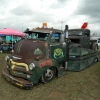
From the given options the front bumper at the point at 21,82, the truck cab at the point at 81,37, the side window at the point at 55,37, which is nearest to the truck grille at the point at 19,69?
the front bumper at the point at 21,82

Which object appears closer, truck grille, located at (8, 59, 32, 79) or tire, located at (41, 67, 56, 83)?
truck grille, located at (8, 59, 32, 79)

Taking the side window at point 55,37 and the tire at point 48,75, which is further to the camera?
the side window at point 55,37

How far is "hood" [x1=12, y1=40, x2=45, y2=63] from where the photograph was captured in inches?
199

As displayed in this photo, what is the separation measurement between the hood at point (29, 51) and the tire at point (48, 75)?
600 mm

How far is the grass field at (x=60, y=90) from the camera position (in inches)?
170

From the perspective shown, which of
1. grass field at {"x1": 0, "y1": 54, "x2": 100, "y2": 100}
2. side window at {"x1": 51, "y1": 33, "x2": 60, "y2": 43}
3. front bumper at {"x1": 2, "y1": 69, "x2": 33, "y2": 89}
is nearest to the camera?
grass field at {"x1": 0, "y1": 54, "x2": 100, "y2": 100}

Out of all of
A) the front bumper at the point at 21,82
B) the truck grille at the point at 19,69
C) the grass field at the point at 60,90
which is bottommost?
the grass field at the point at 60,90

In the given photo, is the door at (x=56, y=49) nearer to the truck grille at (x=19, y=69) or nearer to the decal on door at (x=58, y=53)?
the decal on door at (x=58, y=53)

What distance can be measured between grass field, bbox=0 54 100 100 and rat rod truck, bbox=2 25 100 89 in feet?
0.75

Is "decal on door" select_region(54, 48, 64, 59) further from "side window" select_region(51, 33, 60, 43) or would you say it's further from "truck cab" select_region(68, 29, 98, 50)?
"truck cab" select_region(68, 29, 98, 50)

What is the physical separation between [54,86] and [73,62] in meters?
2.11

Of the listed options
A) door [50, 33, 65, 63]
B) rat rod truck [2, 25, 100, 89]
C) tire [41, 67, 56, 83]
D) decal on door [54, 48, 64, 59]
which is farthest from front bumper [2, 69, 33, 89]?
decal on door [54, 48, 64, 59]

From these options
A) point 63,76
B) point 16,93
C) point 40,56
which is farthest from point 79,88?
point 16,93

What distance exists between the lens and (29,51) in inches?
200
